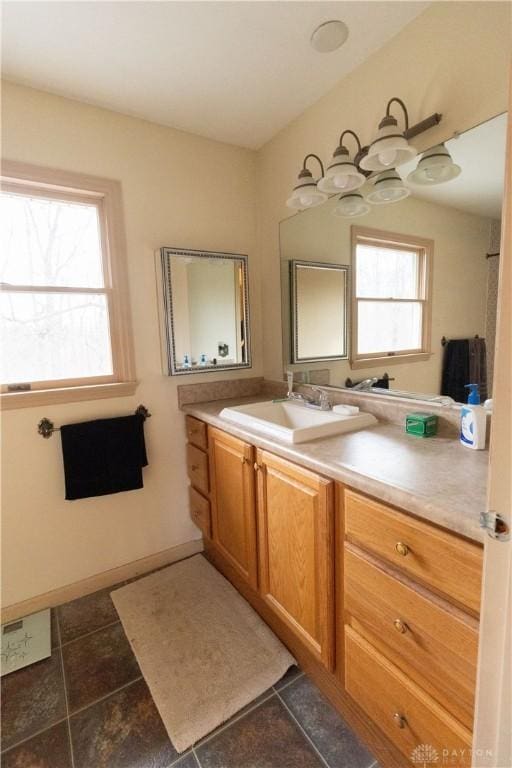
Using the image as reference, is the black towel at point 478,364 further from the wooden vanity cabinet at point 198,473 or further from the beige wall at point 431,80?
the wooden vanity cabinet at point 198,473

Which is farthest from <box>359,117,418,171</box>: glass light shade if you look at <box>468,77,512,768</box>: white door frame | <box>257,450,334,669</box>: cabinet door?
<box>257,450,334,669</box>: cabinet door

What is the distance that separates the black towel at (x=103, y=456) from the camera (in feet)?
5.69

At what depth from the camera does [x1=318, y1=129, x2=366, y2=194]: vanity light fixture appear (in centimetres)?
143

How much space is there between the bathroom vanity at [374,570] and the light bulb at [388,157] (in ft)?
3.46

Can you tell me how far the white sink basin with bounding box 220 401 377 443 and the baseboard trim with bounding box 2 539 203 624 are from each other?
103cm

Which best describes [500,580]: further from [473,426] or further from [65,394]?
[65,394]

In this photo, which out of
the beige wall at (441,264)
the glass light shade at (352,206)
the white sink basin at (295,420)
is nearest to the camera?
the beige wall at (441,264)

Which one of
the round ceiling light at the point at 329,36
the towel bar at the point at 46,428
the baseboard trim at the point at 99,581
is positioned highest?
the round ceiling light at the point at 329,36

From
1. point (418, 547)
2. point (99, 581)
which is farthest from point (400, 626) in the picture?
point (99, 581)

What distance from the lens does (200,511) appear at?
1.99m

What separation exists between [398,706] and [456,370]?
106 centimetres

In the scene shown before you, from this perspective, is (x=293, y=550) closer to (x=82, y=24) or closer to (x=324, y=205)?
(x=324, y=205)

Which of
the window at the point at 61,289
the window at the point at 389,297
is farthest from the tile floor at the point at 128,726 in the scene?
the window at the point at 389,297

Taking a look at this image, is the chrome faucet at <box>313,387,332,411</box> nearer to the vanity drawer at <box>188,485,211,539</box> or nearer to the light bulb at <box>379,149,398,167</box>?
the vanity drawer at <box>188,485,211,539</box>
